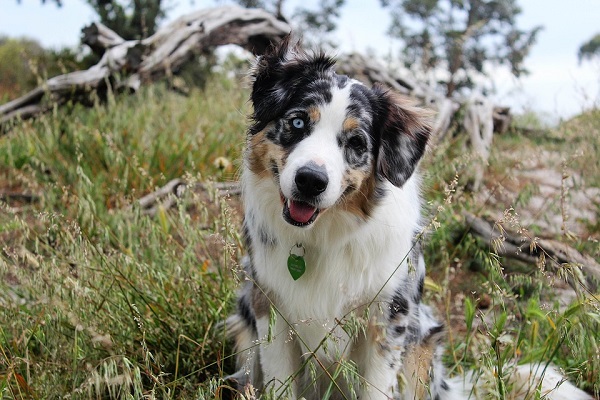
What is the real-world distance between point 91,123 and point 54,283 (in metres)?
3.88

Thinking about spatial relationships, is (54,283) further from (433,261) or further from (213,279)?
(433,261)

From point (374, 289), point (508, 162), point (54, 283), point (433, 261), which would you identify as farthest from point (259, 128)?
point (508, 162)

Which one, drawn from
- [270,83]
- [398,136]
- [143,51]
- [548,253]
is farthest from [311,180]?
[143,51]

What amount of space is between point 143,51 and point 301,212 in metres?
4.44

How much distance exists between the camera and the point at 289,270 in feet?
8.58

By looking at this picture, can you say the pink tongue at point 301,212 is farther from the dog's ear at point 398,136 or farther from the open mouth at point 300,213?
the dog's ear at point 398,136

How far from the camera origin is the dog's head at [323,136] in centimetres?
244

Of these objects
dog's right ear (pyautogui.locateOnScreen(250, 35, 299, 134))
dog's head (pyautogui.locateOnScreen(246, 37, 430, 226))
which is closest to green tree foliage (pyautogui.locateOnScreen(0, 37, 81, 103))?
dog's right ear (pyautogui.locateOnScreen(250, 35, 299, 134))

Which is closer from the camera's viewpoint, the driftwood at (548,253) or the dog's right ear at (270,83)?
the dog's right ear at (270,83)

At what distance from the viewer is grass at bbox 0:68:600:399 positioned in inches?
91.5

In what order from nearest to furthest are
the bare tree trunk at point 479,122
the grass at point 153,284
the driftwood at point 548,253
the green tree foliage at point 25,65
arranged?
1. the grass at point 153,284
2. the driftwood at point 548,253
3. the bare tree trunk at point 479,122
4. the green tree foliage at point 25,65

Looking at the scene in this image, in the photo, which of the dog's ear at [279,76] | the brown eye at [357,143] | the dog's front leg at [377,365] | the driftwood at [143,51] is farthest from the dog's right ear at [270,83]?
the driftwood at [143,51]

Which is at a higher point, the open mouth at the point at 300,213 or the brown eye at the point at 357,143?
the brown eye at the point at 357,143

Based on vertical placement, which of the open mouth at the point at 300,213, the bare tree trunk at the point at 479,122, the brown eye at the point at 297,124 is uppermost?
the brown eye at the point at 297,124
